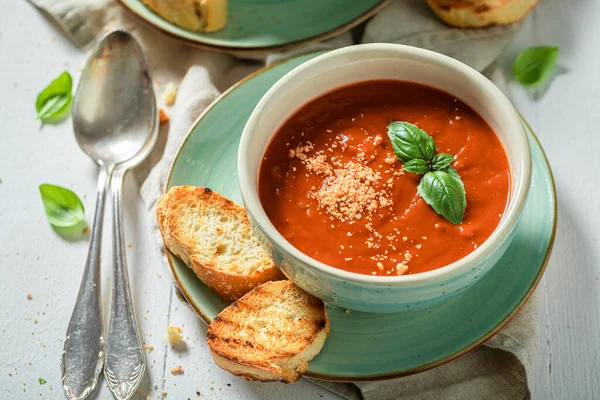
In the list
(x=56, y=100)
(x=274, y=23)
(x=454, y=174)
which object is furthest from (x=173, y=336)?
(x=274, y=23)

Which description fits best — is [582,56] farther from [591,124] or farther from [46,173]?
[46,173]

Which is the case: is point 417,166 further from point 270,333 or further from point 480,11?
point 480,11

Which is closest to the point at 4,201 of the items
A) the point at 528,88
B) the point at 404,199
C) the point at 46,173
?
the point at 46,173

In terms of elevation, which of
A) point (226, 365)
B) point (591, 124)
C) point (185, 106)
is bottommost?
point (591, 124)

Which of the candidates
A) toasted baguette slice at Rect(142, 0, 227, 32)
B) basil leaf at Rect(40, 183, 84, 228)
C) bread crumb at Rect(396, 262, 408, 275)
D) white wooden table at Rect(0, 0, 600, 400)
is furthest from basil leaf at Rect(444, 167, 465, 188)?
basil leaf at Rect(40, 183, 84, 228)

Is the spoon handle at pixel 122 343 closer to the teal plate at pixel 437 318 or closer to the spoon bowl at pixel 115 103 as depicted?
the teal plate at pixel 437 318

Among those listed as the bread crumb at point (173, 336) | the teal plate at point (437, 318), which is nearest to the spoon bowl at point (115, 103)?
the teal plate at point (437, 318)
